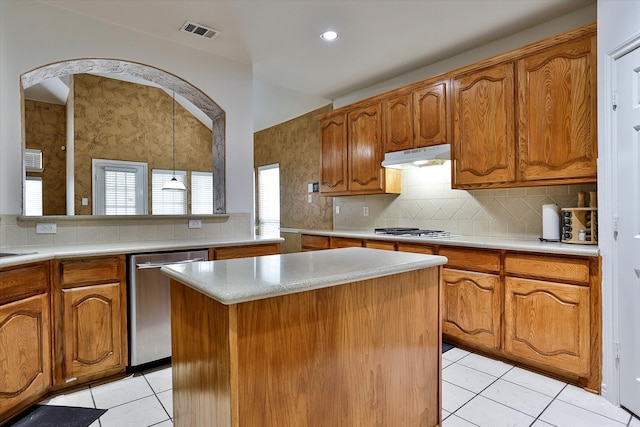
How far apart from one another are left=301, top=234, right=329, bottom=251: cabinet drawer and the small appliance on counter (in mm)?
2329

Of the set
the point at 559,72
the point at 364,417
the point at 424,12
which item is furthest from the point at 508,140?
the point at 364,417

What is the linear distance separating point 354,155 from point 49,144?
17.4ft

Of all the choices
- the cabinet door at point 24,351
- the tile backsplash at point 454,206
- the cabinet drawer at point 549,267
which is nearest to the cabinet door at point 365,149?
the tile backsplash at point 454,206

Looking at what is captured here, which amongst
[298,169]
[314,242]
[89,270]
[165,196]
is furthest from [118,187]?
[89,270]

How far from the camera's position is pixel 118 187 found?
5977 millimetres

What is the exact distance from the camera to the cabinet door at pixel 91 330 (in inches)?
86.5

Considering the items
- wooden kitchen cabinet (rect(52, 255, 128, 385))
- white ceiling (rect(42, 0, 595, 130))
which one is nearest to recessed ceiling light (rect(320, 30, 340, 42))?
white ceiling (rect(42, 0, 595, 130))

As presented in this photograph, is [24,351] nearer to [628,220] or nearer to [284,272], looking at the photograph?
[284,272]

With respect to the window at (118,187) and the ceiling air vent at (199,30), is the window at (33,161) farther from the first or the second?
the ceiling air vent at (199,30)

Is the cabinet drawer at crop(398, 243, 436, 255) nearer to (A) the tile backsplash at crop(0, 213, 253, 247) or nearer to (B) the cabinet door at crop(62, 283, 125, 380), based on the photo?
(A) the tile backsplash at crop(0, 213, 253, 247)

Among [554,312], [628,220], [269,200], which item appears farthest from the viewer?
[269,200]

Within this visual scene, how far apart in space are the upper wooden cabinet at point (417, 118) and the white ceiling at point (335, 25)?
15.9 inches

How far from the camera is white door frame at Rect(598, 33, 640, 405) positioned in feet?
6.59

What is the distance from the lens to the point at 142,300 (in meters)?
2.47
